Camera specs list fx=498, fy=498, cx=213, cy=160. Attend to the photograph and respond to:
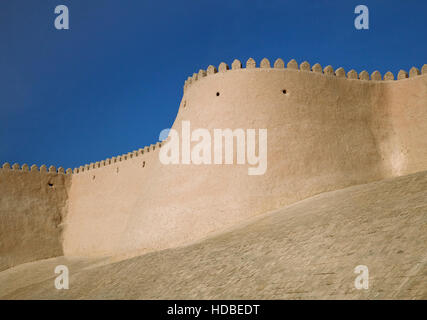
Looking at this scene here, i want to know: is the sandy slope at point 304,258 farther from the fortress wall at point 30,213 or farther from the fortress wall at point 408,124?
the fortress wall at point 30,213

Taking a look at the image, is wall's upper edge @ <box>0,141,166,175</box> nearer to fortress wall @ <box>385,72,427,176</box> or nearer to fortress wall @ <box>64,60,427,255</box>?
fortress wall @ <box>64,60,427,255</box>

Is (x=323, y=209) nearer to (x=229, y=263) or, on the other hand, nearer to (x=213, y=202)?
(x=229, y=263)

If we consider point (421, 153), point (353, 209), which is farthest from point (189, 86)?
point (353, 209)

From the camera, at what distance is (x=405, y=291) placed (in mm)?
6531

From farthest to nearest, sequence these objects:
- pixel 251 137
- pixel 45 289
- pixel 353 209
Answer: pixel 251 137 → pixel 45 289 → pixel 353 209

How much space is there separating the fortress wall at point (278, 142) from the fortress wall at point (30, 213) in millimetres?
8020

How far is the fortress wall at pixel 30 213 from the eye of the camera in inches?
939

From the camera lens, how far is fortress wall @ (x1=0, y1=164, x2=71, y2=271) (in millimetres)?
23844

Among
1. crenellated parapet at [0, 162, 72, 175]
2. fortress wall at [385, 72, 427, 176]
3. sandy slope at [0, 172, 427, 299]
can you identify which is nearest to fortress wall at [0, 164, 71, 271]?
crenellated parapet at [0, 162, 72, 175]

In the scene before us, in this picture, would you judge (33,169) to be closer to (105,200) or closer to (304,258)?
(105,200)

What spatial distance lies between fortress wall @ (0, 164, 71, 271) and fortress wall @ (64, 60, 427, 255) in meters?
8.02

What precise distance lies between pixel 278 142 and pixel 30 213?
14.7 metres

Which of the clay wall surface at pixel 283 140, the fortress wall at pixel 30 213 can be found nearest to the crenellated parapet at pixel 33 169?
the fortress wall at pixel 30 213
